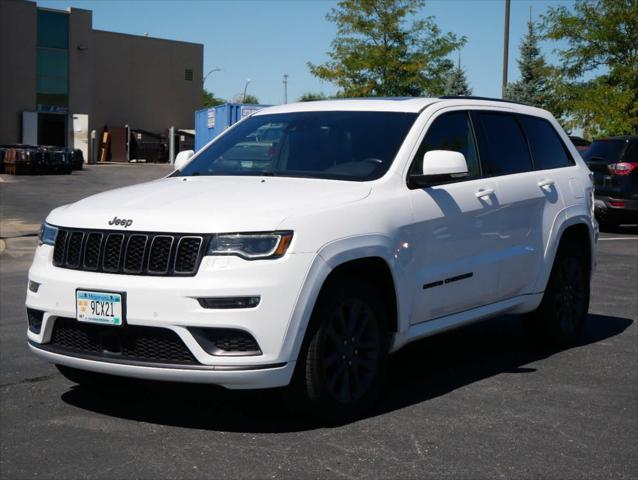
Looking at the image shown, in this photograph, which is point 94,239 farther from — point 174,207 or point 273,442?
point 273,442

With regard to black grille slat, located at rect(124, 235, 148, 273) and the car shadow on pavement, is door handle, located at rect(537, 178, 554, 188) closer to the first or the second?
the car shadow on pavement

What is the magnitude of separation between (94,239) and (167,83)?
2405 inches

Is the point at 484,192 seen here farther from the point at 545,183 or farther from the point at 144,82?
the point at 144,82

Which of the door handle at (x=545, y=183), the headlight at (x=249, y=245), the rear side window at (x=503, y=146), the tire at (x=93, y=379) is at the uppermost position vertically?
the rear side window at (x=503, y=146)

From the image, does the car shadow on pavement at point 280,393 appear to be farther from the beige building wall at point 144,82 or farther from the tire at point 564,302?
the beige building wall at point 144,82

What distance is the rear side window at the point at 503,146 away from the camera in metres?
6.68

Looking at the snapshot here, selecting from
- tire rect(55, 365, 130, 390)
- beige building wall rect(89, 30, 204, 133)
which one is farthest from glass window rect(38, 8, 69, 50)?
tire rect(55, 365, 130, 390)

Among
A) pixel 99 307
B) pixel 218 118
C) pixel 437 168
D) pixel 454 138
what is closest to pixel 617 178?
pixel 454 138

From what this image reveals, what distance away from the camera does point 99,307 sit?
4.89 meters

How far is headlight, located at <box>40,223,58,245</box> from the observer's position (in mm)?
5316

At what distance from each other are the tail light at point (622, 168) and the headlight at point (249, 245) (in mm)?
14119

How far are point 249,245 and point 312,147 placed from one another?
150 cm

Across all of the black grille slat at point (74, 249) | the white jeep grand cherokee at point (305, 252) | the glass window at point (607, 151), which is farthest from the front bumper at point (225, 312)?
the glass window at point (607, 151)

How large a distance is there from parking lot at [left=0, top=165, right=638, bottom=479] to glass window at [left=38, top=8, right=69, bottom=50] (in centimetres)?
4975
